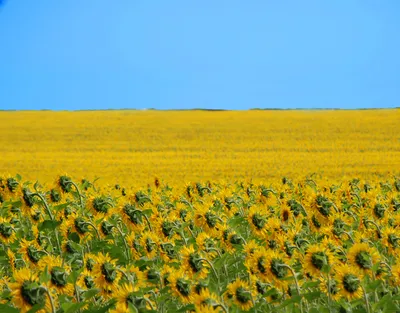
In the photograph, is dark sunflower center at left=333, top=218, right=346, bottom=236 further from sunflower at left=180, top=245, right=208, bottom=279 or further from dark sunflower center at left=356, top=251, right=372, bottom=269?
sunflower at left=180, top=245, right=208, bottom=279

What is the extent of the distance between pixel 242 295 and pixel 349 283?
0.71m

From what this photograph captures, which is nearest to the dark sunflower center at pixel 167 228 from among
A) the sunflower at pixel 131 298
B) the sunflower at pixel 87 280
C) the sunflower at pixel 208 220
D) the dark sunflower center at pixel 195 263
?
the sunflower at pixel 208 220

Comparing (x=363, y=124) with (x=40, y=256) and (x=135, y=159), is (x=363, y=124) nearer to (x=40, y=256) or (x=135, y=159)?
(x=135, y=159)

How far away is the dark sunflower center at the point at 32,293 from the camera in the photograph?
3995mm

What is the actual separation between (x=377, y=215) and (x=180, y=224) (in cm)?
219

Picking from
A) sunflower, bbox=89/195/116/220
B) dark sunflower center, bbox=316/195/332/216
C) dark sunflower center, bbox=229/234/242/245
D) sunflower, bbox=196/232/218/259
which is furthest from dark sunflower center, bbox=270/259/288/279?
sunflower, bbox=89/195/116/220

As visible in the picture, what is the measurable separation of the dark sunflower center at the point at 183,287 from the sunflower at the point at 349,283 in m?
1.05

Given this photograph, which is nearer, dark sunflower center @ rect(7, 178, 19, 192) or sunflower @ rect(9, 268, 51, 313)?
sunflower @ rect(9, 268, 51, 313)

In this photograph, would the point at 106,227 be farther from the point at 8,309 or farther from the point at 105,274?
the point at 8,309

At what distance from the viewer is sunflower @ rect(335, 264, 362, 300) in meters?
4.70

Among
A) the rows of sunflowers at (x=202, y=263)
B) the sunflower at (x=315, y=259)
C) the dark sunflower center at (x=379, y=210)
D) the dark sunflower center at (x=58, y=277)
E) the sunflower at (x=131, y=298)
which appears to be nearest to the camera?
the sunflower at (x=131, y=298)

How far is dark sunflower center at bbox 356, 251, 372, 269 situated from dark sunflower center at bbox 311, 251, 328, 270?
0.27 metres

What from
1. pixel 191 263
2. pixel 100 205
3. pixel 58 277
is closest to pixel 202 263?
pixel 191 263

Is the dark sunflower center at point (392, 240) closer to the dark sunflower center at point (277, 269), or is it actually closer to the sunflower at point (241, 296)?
Answer: the dark sunflower center at point (277, 269)
